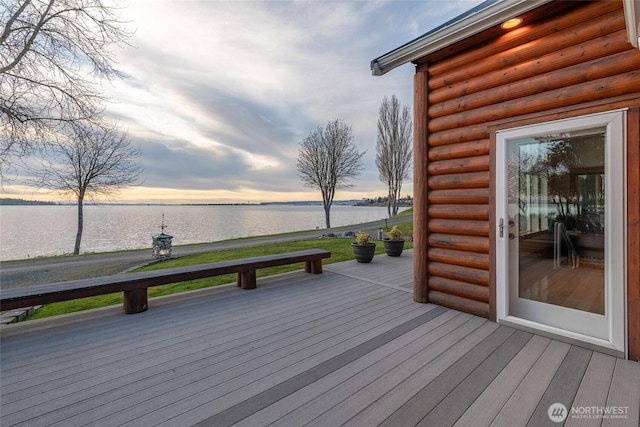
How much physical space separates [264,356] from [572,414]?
6.38 ft

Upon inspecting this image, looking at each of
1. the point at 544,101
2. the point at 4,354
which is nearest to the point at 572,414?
the point at 544,101

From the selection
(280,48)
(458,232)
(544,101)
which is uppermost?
(280,48)

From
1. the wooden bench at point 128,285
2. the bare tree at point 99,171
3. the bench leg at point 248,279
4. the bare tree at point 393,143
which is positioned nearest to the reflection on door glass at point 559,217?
the wooden bench at point 128,285

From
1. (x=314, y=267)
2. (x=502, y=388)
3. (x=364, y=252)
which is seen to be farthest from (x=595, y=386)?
(x=364, y=252)

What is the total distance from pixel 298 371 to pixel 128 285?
220 cm

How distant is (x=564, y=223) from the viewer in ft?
8.14

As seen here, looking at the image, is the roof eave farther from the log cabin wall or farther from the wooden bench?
the wooden bench

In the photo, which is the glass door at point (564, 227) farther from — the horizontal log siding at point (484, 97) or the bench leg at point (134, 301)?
the bench leg at point (134, 301)

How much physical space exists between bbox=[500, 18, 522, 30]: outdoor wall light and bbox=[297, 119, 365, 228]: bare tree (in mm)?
14712

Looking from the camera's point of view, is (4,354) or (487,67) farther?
(487,67)

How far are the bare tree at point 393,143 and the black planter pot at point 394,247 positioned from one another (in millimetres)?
11176

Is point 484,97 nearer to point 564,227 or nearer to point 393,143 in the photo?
point 564,227

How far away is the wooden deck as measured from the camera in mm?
1504

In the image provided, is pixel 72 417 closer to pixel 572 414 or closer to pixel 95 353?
pixel 95 353
